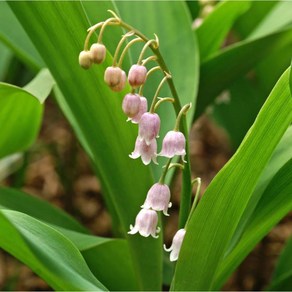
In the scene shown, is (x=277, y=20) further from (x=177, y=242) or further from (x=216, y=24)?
(x=177, y=242)

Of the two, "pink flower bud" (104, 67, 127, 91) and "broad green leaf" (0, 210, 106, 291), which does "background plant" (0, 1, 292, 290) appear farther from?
"pink flower bud" (104, 67, 127, 91)

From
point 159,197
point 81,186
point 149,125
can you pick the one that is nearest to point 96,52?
point 149,125

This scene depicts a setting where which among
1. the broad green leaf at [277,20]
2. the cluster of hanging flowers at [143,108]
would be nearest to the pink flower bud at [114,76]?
the cluster of hanging flowers at [143,108]

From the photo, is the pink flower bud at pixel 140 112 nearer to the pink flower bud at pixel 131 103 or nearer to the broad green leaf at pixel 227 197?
the pink flower bud at pixel 131 103

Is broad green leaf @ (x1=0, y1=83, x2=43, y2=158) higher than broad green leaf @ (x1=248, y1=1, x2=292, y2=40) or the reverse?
higher

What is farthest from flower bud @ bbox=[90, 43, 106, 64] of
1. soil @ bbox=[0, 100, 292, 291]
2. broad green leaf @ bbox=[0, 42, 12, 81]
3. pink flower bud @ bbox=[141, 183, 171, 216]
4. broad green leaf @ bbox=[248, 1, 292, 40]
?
soil @ bbox=[0, 100, 292, 291]

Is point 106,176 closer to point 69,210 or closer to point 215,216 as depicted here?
point 215,216
